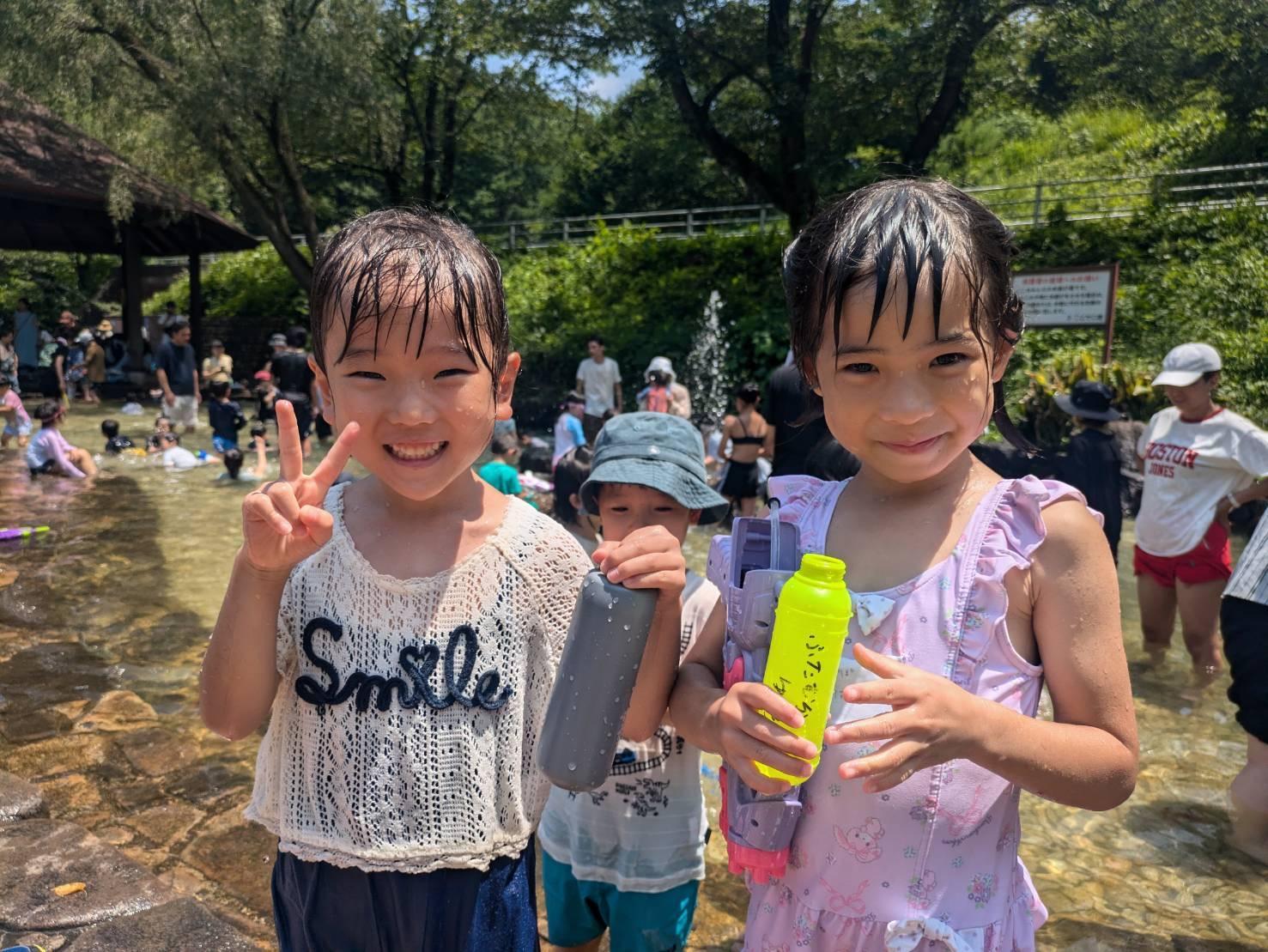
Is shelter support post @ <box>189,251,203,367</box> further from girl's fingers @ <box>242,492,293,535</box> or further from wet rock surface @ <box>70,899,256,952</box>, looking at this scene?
girl's fingers @ <box>242,492,293,535</box>

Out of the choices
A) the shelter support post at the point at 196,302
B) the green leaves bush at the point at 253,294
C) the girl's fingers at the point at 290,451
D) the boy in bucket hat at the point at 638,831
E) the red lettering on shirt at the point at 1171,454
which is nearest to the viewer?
the girl's fingers at the point at 290,451

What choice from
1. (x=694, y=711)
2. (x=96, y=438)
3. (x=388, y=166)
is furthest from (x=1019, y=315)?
(x=388, y=166)

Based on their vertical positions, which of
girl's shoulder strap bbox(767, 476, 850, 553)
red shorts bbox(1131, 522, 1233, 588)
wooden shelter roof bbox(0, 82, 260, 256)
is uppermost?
wooden shelter roof bbox(0, 82, 260, 256)

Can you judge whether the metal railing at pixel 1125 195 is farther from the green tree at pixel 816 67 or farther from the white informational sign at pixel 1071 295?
the green tree at pixel 816 67

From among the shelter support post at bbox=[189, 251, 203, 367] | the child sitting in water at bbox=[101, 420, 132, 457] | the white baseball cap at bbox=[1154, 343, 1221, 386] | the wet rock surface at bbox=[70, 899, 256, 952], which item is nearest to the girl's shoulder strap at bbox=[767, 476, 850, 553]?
the wet rock surface at bbox=[70, 899, 256, 952]

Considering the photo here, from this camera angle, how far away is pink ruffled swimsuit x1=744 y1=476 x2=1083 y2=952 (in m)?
1.22

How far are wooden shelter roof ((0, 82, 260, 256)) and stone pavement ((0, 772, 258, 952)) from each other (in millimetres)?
14447

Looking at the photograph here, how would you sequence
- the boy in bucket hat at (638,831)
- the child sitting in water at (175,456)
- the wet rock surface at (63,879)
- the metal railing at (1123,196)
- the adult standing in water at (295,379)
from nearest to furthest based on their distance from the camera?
the boy in bucket hat at (638,831)
the wet rock surface at (63,879)
the child sitting in water at (175,456)
the adult standing in water at (295,379)
the metal railing at (1123,196)

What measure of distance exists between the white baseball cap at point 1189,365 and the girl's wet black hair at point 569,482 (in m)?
3.20

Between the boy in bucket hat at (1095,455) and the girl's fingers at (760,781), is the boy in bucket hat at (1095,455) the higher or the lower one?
the lower one

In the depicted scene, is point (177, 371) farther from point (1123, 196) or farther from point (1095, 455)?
point (1123, 196)

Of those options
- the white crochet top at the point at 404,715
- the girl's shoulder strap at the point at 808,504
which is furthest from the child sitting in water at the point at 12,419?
the girl's shoulder strap at the point at 808,504

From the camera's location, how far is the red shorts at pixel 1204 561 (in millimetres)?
4938

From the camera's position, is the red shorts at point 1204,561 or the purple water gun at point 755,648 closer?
the purple water gun at point 755,648
